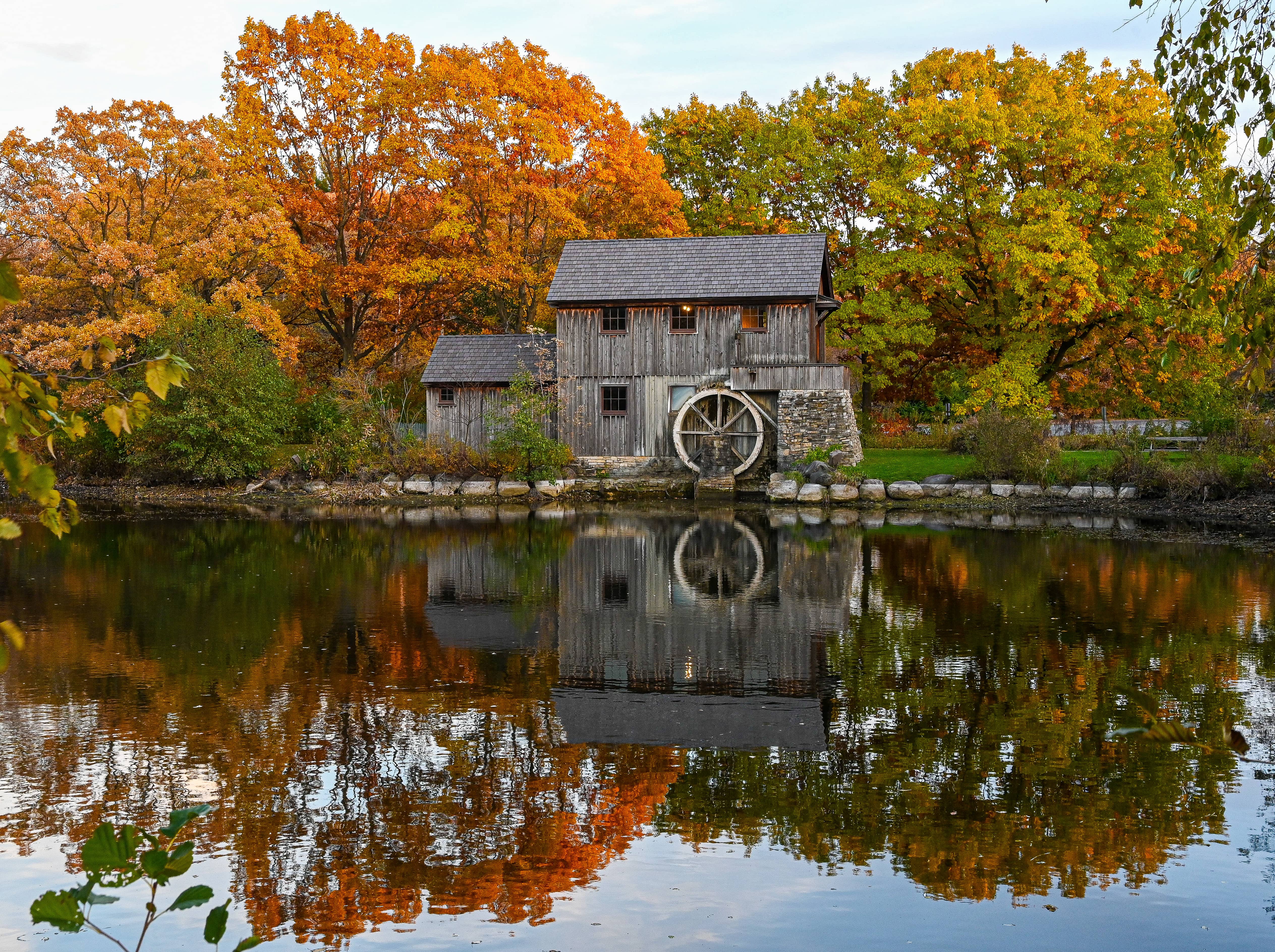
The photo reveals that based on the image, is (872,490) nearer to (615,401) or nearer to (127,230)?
(615,401)

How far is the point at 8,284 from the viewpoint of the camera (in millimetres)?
2414

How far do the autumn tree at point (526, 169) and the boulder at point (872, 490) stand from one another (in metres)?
12.5

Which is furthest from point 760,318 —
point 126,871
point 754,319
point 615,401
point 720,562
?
point 126,871

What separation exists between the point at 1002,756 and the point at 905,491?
21.0 m

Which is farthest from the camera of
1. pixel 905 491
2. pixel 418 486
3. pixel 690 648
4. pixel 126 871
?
pixel 418 486

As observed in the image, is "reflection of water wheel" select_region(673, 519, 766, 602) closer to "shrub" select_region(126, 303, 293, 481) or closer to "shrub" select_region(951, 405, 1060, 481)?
"shrub" select_region(951, 405, 1060, 481)

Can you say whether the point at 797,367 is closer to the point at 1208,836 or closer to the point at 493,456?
the point at 493,456

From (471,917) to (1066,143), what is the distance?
31.6 metres

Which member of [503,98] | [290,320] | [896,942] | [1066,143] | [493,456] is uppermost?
Result: [503,98]

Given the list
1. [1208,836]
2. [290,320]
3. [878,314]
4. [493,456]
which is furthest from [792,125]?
[1208,836]

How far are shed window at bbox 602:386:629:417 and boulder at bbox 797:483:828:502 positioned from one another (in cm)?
628

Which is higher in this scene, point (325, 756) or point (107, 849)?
point (107, 849)

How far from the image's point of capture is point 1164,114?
110 ft

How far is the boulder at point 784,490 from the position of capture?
29.2 meters
